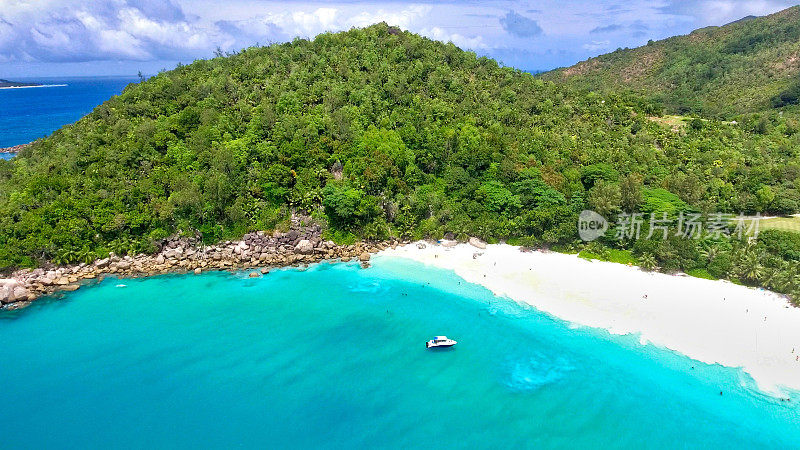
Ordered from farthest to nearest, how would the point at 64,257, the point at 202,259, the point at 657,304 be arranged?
the point at 202,259 → the point at 64,257 → the point at 657,304

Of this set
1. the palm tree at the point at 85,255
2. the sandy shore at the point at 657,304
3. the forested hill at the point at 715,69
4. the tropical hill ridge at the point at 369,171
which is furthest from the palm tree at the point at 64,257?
the forested hill at the point at 715,69

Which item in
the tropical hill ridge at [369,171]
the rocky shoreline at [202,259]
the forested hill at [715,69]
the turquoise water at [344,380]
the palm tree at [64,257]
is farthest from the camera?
the forested hill at [715,69]

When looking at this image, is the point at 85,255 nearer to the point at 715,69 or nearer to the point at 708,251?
the point at 708,251

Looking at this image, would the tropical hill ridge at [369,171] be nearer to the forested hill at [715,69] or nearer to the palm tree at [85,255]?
the palm tree at [85,255]

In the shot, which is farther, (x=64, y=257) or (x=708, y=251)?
(x=708, y=251)

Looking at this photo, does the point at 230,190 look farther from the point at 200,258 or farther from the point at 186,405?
the point at 186,405

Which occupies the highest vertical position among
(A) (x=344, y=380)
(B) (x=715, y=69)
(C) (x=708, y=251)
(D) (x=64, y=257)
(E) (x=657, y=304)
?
(B) (x=715, y=69)

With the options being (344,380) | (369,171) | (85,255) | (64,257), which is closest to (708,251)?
(369,171)
